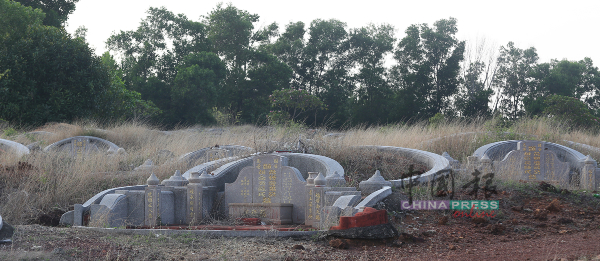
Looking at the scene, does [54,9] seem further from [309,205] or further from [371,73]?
[309,205]

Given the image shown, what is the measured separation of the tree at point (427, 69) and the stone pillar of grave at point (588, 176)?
1687 centimetres

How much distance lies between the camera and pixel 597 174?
9664mm

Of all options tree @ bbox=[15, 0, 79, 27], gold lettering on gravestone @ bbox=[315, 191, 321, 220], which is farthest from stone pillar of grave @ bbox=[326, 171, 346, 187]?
tree @ bbox=[15, 0, 79, 27]

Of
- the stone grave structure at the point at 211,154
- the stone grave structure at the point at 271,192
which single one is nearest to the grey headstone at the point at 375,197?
the stone grave structure at the point at 271,192

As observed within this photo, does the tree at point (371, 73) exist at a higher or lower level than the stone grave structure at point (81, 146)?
higher

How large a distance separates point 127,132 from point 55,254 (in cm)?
1201

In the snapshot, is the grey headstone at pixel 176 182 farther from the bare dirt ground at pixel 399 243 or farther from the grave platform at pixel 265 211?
the bare dirt ground at pixel 399 243

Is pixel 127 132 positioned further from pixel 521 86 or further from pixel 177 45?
pixel 521 86

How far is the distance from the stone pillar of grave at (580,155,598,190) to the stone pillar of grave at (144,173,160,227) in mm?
8077

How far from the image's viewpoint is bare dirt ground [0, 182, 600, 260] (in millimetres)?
4992

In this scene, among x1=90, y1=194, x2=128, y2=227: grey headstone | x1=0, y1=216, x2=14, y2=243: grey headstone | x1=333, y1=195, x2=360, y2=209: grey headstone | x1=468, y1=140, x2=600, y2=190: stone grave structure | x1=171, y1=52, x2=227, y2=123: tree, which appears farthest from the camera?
x1=171, y1=52, x2=227, y2=123: tree

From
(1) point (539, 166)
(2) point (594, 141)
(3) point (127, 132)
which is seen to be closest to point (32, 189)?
(3) point (127, 132)

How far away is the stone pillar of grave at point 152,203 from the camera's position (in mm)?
7754

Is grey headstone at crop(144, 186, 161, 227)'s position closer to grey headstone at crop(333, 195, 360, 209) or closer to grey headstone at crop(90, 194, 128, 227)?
grey headstone at crop(90, 194, 128, 227)
